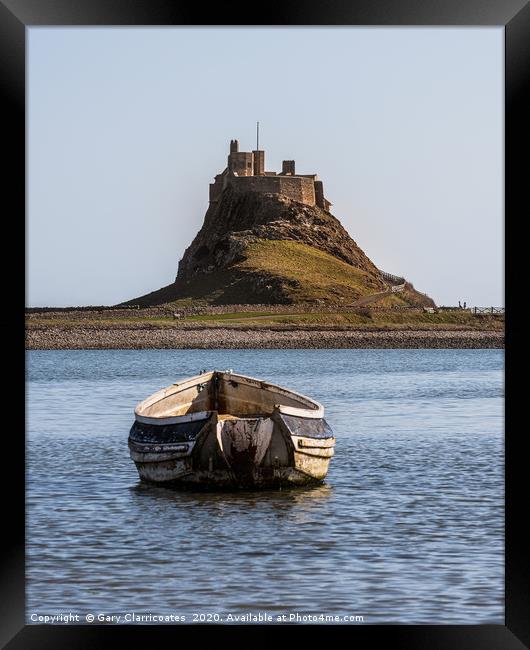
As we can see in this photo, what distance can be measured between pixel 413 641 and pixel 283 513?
31.8ft

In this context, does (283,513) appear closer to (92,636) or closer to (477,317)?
(92,636)

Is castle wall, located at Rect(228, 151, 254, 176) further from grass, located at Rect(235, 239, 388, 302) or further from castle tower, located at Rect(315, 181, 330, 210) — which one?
grass, located at Rect(235, 239, 388, 302)

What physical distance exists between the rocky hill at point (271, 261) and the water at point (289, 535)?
98.7 meters

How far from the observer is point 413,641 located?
7.40m

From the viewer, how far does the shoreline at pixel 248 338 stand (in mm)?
95062

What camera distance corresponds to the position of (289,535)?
50.3 feet

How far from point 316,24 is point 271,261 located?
439 ft

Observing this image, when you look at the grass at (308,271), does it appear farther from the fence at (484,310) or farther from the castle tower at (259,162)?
the fence at (484,310)

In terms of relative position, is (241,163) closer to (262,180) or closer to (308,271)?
(262,180)

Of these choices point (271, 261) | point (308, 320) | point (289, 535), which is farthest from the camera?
point (271, 261)

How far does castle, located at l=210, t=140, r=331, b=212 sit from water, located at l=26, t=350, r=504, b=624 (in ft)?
400

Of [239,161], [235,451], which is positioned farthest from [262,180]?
[235,451]

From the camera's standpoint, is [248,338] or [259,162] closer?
[248,338]
